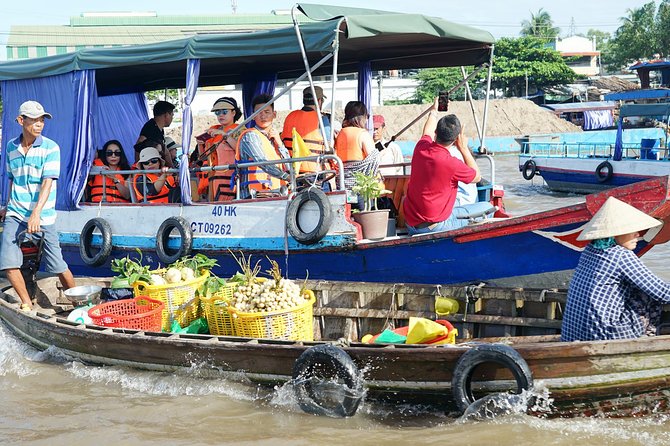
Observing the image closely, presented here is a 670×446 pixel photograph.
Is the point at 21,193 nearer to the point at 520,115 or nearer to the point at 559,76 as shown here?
the point at 520,115

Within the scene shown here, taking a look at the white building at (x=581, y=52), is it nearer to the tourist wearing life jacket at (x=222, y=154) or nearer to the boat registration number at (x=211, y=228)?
the tourist wearing life jacket at (x=222, y=154)

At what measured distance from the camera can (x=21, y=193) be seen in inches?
274

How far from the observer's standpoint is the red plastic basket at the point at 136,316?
5.94 m

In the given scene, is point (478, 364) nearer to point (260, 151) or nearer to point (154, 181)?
point (260, 151)

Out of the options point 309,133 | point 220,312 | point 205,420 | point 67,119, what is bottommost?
point 205,420

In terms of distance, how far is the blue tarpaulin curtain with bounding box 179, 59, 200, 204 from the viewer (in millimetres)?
7453

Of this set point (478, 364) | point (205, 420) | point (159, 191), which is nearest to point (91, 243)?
point (159, 191)

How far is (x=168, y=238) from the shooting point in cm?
796

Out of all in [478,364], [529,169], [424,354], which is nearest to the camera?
[478,364]

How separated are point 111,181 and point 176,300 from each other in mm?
3098

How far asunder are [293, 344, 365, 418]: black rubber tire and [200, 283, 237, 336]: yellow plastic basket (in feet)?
2.66

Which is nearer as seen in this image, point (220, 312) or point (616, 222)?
point (616, 222)

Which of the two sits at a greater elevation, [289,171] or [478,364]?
[289,171]

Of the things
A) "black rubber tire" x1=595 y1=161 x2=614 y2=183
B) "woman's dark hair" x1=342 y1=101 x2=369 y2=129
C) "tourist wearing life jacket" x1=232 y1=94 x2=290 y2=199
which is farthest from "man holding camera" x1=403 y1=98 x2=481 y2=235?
"black rubber tire" x1=595 y1=161 x2=614 y2=183
